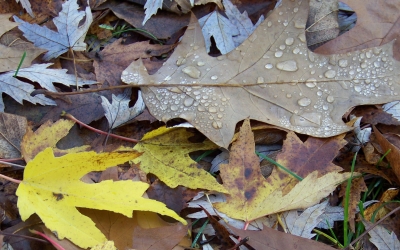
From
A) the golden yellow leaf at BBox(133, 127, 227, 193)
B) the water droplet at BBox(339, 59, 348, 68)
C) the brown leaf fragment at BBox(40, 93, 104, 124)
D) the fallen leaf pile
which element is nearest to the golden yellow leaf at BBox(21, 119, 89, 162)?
the fallen leaf pile

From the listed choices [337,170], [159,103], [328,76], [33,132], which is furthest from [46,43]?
[337,170]

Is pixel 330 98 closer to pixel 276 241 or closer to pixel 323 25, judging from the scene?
pixel 323 25

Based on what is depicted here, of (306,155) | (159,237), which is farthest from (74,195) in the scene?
(306,155)

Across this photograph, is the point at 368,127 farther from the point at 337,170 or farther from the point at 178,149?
the point at 178,149

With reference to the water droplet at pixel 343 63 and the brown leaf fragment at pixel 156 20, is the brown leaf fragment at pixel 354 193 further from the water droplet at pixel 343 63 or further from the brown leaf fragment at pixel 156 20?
the brown leaf fragment at pixel 156 20

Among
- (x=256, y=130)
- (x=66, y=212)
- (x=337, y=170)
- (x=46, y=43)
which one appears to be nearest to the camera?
(x=66, y=212)

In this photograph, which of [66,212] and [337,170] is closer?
[66,212]
